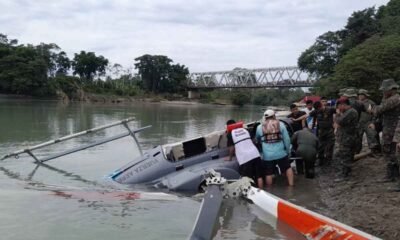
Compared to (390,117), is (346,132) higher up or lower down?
lower down

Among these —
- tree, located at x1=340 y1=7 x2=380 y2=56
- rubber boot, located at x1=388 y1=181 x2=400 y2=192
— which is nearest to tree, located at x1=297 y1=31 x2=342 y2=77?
tree, located at x1=340 y1=7 x2=380 y2=56

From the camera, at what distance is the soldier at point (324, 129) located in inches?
451

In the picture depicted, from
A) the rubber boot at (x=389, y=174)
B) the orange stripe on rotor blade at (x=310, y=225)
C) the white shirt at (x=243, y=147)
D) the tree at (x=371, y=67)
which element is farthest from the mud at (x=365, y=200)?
the tree at (x=371, y=67)

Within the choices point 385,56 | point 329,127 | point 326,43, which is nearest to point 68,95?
point 326,43

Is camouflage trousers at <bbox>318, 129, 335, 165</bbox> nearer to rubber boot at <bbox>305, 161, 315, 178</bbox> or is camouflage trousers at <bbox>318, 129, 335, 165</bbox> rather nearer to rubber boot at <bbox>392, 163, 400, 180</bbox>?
rubber boot at <bbox>305, 161, 315, 178</bbox>

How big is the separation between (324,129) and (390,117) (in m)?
2.55

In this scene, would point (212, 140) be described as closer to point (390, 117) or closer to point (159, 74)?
point (390, 117)

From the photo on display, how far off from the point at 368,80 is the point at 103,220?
94.0 feet

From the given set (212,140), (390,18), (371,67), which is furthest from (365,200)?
(390,18)

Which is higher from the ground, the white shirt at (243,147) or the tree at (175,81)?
the tree at (175,81)

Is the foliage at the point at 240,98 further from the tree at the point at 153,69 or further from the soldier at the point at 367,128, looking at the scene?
the soldier at the point at 367,128

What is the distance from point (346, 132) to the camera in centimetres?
993

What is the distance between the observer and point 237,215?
26.2ft

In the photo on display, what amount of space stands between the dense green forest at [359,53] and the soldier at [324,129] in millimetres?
21151
